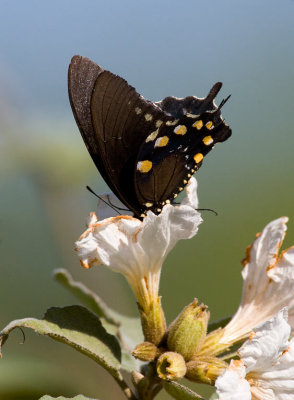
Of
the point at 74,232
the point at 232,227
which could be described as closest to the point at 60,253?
the point at 74,232

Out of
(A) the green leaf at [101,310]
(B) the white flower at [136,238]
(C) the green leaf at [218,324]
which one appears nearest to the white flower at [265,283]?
(C) the green leaf at [218,324]

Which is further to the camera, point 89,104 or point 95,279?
point 95,279

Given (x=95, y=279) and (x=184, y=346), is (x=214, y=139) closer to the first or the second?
(x=184, y=346)

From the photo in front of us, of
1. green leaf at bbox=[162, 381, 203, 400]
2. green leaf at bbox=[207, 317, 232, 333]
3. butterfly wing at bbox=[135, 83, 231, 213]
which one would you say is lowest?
green leaf at bbox=[162, 381, 203, 400]

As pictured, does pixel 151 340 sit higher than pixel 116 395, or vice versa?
pixel 151 340

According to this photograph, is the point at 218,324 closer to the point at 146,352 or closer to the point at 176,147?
the point at 146,352

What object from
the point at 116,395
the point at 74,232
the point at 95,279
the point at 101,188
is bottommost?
the point at 116,395

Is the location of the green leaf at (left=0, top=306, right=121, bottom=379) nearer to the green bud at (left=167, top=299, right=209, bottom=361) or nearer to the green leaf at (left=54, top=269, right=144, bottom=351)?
the green bud at (left=167, top=299, right=209, bottom=361)

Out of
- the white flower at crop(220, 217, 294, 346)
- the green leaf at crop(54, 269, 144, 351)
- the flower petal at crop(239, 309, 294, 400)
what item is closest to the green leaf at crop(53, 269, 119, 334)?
the green leaf at crop(54, 269, 144, 351)
